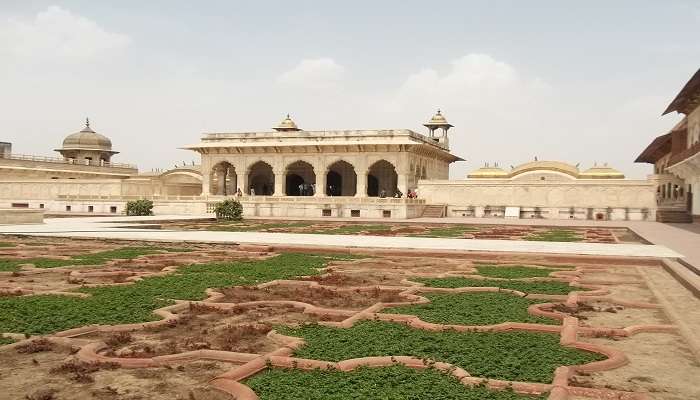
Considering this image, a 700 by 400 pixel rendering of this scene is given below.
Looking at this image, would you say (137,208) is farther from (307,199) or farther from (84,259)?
(84,259)

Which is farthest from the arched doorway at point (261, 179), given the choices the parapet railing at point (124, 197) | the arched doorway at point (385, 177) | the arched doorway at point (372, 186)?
the arched doorway at point (385, 177)

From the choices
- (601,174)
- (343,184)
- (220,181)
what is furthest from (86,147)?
(601,174)

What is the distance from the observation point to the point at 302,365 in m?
3.88

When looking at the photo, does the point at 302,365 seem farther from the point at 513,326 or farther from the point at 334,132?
the point at 334,132

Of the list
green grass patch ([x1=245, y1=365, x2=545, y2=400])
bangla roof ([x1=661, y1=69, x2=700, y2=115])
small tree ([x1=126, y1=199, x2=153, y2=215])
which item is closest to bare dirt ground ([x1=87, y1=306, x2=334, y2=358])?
green grass patch ([x1=245, y1=365, x2=545, y2=400])

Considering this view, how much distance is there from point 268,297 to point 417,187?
3165 cm

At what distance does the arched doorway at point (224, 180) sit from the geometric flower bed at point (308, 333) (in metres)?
35.3

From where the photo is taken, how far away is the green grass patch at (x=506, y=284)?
7.25 metres

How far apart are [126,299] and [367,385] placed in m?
3.67

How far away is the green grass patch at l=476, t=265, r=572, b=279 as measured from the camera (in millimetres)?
8593

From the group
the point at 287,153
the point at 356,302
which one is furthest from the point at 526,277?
the point at 287,153

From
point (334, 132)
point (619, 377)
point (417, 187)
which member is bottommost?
point (619, 377)

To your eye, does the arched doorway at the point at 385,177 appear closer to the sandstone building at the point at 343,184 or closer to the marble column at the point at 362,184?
the sandstone building at the point at 343,184

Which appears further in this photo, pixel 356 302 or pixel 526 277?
pixel 526 277
